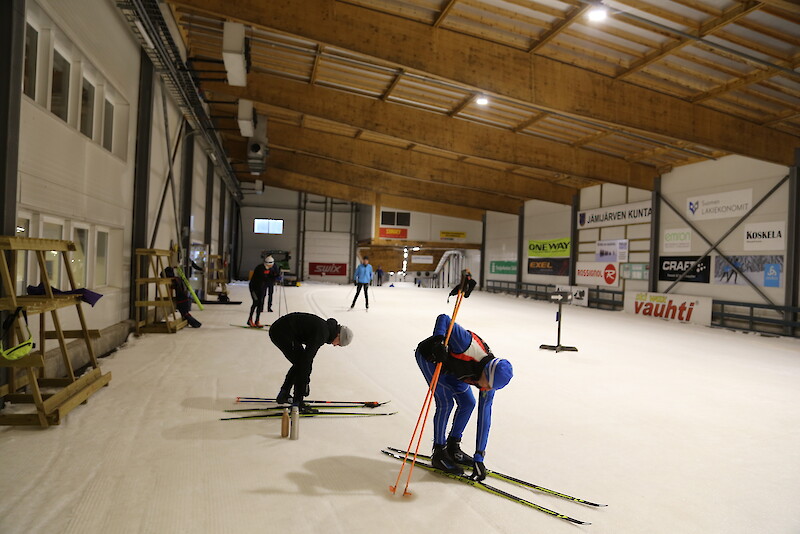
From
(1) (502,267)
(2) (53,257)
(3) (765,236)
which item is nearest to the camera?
(2) (53,257)

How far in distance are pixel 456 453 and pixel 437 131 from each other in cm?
1232

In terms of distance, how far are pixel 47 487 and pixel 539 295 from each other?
22556mm

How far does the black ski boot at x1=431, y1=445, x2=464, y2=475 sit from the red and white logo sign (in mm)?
17626

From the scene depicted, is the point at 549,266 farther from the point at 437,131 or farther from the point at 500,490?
the point at 500,490

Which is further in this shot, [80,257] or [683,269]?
[683,269]

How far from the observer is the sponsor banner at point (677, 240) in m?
16.1

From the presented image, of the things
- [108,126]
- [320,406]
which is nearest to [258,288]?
[108,126]

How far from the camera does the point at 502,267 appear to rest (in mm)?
28250

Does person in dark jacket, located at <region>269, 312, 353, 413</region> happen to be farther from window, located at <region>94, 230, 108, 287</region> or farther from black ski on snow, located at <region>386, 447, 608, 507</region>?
window, located at <region>94, 230, 108, 287</region>

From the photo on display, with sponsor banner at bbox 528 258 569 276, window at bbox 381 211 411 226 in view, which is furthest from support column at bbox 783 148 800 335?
window at bbox 381 211 411 226

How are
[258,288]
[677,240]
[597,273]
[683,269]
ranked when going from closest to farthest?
1. [258,288]
2. [683,269]
3. [677,240]
4. [597,273]

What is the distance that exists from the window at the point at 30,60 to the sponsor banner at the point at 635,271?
58.6ft

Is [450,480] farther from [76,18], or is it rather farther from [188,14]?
[188,14]

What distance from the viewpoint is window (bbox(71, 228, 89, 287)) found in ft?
24.4
